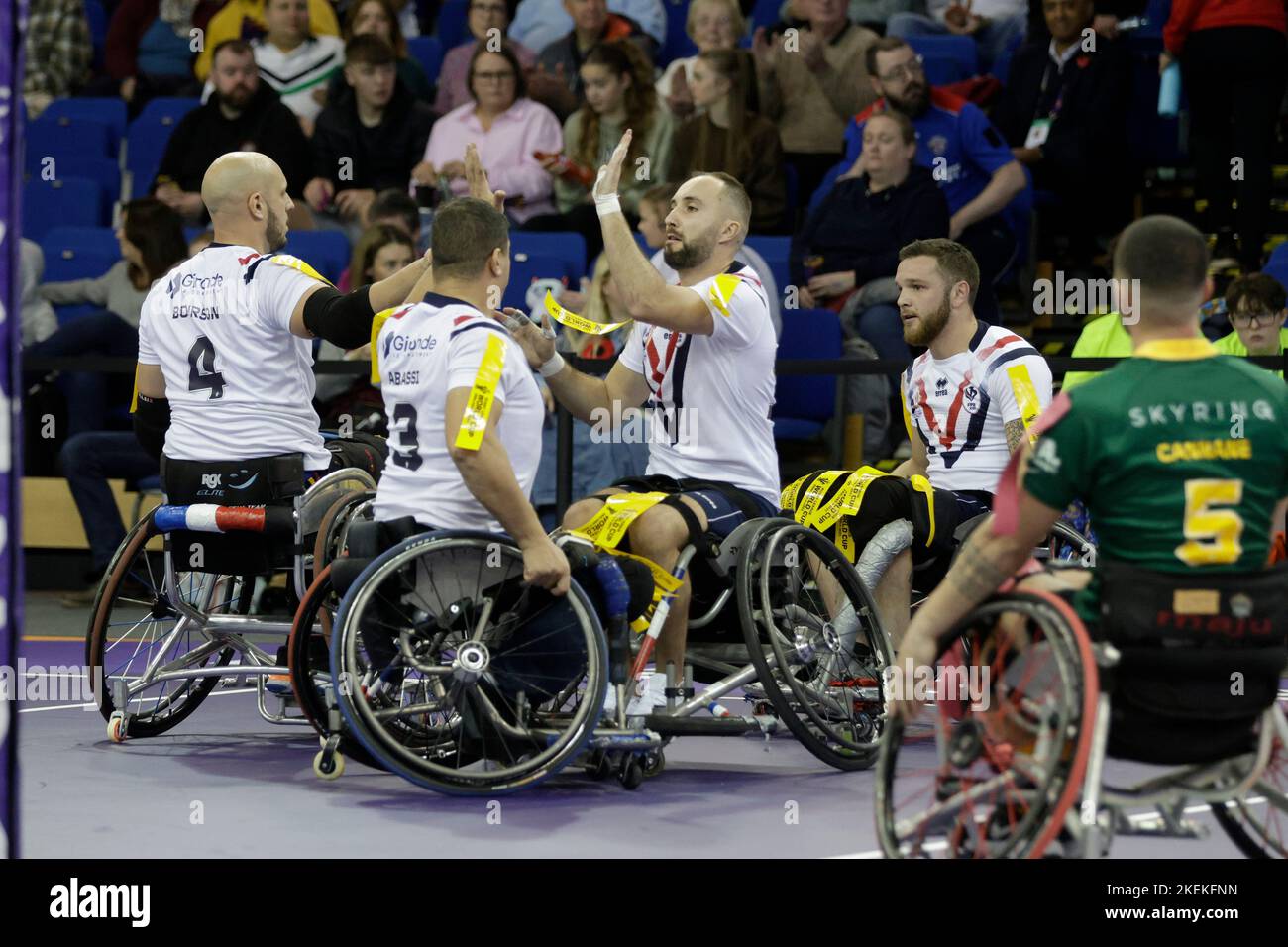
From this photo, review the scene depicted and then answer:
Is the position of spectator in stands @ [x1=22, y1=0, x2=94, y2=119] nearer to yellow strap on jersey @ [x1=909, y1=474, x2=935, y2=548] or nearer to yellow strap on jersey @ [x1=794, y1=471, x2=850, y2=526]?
yellow strap on jersey @ [x1=794, y1=471, x2=850, y2=526]

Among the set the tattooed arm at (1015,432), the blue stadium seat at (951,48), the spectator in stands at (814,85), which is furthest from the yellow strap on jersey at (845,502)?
the blue stadium seat at (951,48)

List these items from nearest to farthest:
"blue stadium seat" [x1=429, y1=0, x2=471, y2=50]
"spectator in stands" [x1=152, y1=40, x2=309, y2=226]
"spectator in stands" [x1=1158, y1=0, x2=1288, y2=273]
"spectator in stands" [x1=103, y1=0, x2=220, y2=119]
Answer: "spectator in stands" [x1=1158, y1=0, x2=1288, y2=273] < "spectator in stands" [x1=152, y1=40, x2=309, y2=226] < "blue stadium seat" [x1=429, y1=0, x2=471, y2=50] < "spectator in stands" [x1=103, y1=0, x2=220, y2=119]

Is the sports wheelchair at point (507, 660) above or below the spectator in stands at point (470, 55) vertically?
below

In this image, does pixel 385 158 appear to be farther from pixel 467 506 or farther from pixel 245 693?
pixel 467 506

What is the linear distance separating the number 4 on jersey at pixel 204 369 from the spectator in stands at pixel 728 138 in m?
4.22

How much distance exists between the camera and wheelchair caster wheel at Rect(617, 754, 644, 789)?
5.15 meters

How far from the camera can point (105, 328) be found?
9219 mm

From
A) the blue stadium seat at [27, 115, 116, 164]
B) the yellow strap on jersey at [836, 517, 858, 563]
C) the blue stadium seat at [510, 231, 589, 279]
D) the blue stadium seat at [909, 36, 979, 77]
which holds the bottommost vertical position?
the yellow strap on jersey at [836, 517, 858, 563]

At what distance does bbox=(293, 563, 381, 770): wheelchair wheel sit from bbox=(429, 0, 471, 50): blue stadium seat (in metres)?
7.18

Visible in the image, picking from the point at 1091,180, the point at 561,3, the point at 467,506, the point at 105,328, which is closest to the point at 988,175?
the point at 1091,180

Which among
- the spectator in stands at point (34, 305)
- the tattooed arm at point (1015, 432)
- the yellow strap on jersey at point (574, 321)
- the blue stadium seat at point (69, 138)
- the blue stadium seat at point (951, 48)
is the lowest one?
the tattooed arm at point (1015, 432)

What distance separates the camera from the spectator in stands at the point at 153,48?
39.2ft

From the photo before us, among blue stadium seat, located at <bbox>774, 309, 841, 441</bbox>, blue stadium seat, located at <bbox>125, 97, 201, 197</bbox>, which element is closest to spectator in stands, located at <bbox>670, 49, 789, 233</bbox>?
blue stadium seat, located at <bbox>774, 309, 841, 441</bbox>

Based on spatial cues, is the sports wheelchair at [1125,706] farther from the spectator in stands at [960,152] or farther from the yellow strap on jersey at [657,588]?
the spectator in stands at [960,152]
